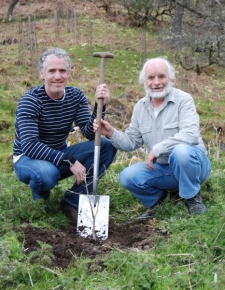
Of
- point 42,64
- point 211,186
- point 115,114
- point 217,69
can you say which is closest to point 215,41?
point 115,114

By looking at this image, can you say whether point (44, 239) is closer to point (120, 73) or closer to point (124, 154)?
point (124, 154)

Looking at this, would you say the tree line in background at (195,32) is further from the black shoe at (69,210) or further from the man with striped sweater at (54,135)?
the black shoe at (69,210)

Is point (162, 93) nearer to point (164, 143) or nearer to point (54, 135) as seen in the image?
point (164, 143)

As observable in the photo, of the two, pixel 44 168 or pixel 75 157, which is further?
pixel 75 157

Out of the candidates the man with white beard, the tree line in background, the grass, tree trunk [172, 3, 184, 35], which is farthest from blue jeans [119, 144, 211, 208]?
tree trunk [172, 3, 184, 35]

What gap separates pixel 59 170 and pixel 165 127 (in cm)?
95

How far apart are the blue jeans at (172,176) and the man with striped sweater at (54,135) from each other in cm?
35

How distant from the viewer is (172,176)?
456 centimetres

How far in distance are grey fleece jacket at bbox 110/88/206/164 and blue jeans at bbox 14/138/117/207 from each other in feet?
0.59

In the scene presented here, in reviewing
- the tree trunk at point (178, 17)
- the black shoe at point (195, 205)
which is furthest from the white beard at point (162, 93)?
the tree trunk at point (178, 17)

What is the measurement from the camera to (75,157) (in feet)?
15.5

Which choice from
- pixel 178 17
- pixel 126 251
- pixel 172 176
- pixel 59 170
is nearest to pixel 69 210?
pixel 59 170

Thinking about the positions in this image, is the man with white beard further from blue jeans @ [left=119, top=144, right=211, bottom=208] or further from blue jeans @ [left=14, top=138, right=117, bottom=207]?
blue jeans @ [left=14, top=138, right=117, bottom=207]

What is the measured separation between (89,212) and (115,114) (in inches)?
255
